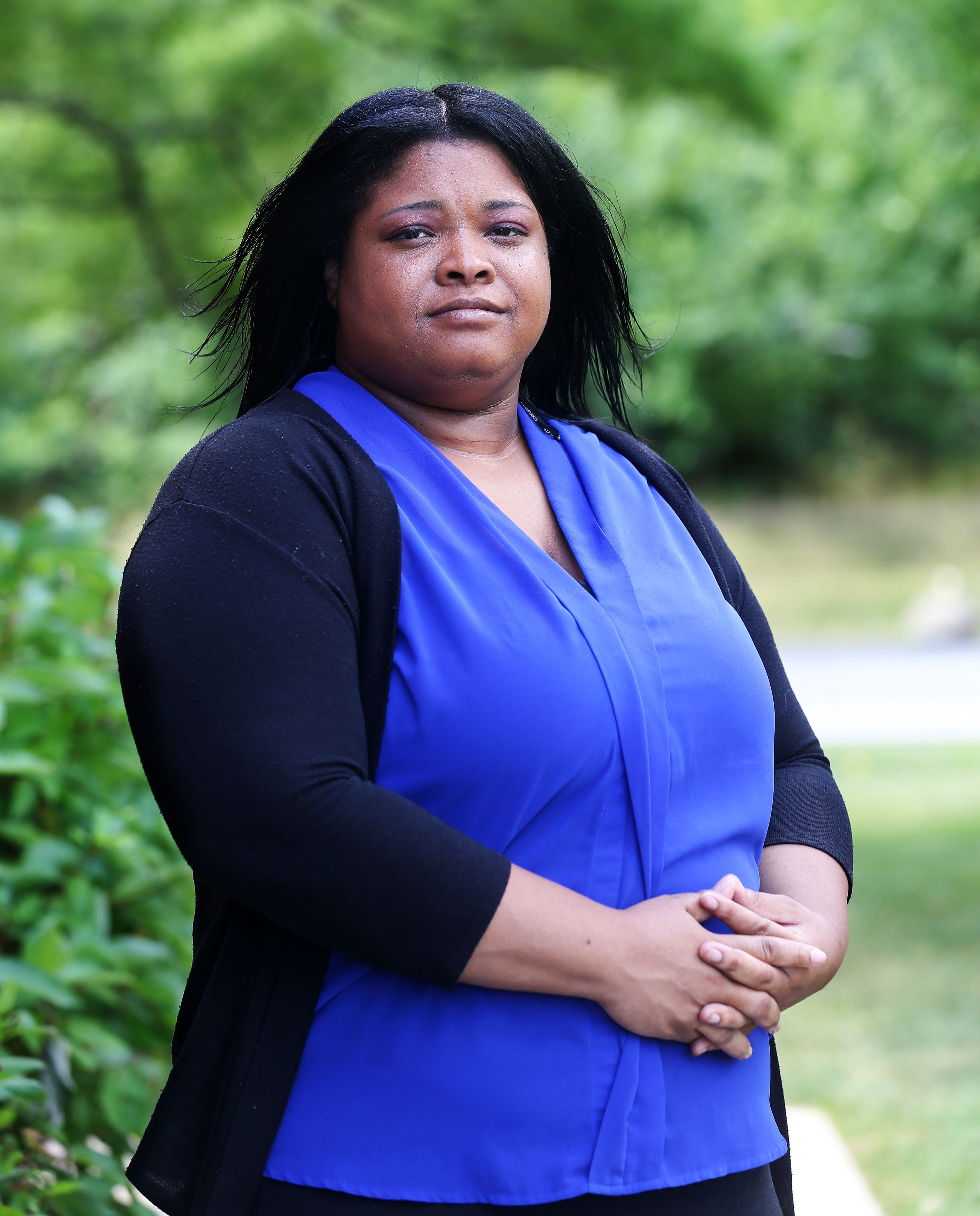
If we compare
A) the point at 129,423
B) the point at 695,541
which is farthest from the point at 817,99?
the point at 695,541

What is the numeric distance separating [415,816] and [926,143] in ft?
22.9

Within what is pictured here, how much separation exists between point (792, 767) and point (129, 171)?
6.73 meters

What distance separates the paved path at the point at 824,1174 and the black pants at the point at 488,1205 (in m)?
1.68

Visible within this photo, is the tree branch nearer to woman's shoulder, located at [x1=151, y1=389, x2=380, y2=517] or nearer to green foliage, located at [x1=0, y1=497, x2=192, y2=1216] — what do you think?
green foliage, located at [x1=0, y1=497, x2=192, y2=1216]

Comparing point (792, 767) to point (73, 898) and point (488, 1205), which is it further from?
point (73, 898)

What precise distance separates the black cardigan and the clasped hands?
0.17 meters

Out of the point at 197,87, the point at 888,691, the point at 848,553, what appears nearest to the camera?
the point at 197,87

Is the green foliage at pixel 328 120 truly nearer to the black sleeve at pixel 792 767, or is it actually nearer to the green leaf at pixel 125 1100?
the black sleeve at pixel 792 767

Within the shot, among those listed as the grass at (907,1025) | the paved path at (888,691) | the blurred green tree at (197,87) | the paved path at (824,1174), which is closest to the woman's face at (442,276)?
the paved path at (824,1174)

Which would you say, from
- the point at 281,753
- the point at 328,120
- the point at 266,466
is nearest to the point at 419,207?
the point at 266,466

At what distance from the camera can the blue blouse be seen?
1.30m

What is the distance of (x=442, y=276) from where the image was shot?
148cm

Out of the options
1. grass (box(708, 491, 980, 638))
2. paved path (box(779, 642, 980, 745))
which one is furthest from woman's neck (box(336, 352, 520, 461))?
grass (box(708, 491, 980, 638))

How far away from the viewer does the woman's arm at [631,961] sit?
126cm
